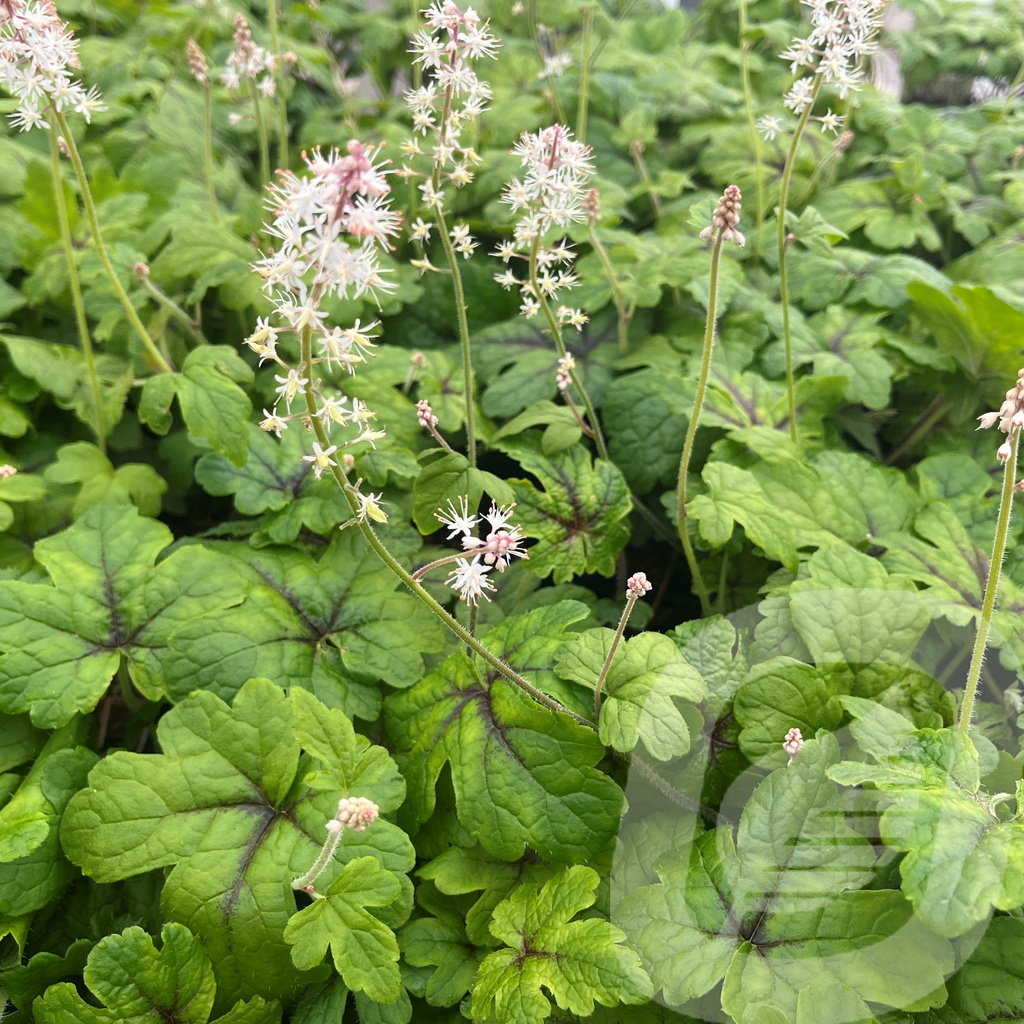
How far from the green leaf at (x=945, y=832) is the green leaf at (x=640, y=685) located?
0.75ft

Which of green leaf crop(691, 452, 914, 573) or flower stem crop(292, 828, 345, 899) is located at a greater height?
green leaf crop(691, 452, 914, 573)

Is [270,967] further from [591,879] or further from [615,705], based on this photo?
[615,705]

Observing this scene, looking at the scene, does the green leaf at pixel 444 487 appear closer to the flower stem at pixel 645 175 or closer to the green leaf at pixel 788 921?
the green leaf at pixel 788 921

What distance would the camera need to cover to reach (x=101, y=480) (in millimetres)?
1796

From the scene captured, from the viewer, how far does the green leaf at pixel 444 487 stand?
4.69ft

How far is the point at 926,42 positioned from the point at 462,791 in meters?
3.45

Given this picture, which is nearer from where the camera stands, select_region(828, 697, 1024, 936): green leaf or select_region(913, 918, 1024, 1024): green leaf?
select_region(828, 697, 1024, 936): green leaf

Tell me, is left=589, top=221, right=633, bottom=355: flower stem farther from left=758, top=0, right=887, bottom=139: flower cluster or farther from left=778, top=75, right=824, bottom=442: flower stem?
left=758, top=0, right=887, bottom=139: flower cluster

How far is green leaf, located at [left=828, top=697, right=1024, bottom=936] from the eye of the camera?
98cm

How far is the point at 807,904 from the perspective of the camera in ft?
3.74

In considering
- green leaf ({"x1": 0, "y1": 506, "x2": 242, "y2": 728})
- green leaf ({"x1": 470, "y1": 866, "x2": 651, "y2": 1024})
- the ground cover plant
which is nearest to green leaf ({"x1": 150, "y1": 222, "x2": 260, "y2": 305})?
the ground cover plant

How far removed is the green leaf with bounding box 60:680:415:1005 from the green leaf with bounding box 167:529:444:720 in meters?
0.11

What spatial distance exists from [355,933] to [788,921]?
59 cm

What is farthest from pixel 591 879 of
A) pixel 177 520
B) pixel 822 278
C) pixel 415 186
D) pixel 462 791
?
pixel 415 186
